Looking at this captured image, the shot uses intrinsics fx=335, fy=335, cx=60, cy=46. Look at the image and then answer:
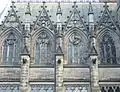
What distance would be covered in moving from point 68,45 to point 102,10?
5895 mm

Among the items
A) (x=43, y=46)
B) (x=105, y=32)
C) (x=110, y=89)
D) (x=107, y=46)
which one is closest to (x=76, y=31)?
(x=105, y=32)

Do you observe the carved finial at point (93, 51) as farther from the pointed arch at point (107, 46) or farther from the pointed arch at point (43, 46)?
the pointed arch at point (43, 46)

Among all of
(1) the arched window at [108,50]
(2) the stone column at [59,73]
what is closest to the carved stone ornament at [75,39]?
(1) the arched window at [108,50]

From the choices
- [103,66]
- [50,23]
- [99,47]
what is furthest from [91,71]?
[50,23]

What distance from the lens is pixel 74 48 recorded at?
30.6 metres

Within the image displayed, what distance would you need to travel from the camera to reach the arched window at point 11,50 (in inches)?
1176

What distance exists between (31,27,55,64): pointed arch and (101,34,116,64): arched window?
454 cm

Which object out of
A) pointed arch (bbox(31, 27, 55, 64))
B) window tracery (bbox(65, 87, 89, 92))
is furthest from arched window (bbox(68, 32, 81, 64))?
window tracery (bbox(65, 87, 89, 92))

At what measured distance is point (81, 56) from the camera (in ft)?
98.8

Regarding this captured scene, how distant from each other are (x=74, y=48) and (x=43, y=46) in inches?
112

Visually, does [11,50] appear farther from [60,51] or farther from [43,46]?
[60,51]

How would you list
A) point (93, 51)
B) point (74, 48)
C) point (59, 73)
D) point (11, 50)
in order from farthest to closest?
point (74, 48) < point (11, 50) < point (93, 51) < point (59, 73)

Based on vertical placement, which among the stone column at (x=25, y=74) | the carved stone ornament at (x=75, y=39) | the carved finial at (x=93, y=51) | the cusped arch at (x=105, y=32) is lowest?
the stone column at (x=25, y=74)

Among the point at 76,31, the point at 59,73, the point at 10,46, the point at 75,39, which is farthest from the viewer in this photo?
the point at 76,31
